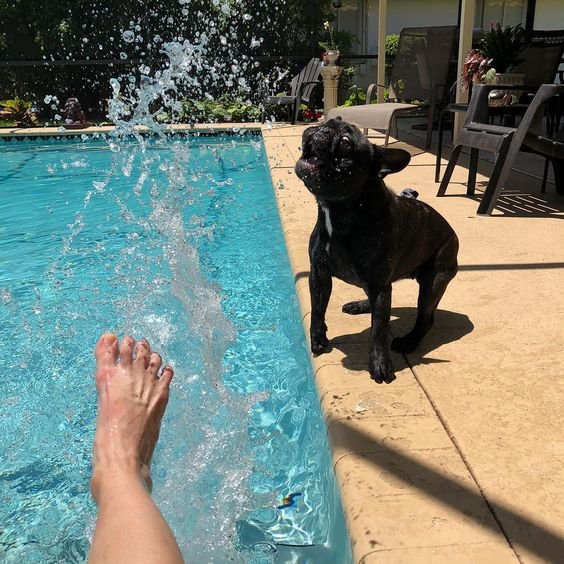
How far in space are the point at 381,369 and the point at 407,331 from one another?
534mm

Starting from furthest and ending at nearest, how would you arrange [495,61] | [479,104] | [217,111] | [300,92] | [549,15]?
1. [549,15]
2. [217,111]
3. [300,92]
4. [495,61]
5. [479,104]

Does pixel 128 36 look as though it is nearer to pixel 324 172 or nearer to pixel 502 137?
pixel 502 137

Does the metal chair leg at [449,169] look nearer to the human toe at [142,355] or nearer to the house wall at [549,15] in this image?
the human toe at [142,355]

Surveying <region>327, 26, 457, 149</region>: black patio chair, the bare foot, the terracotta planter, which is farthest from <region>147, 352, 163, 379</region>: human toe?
the terracotta planter

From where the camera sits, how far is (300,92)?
37.3 feet

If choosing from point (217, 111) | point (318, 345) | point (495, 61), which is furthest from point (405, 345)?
point (217, 111)

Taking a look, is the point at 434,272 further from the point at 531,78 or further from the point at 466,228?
the point at 531,78

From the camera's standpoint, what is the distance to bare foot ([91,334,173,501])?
62.2 inches

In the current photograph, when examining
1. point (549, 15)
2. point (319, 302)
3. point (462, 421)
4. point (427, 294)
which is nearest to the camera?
point (462, 421)

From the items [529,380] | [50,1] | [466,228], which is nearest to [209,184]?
[466,228]

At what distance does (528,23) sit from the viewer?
36.2ft

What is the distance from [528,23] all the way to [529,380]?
35.4 ft

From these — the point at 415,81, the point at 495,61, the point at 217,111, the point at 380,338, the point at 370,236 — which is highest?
the point at 495,61

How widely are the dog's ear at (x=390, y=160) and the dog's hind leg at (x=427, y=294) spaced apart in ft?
1.79
